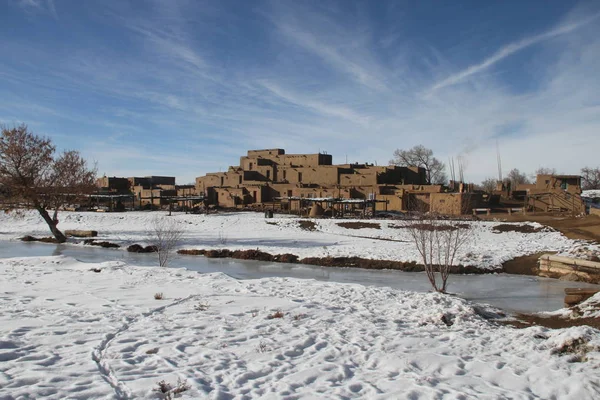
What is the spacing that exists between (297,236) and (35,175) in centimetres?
1675

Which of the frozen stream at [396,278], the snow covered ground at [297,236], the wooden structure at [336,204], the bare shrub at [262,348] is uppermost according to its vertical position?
the wooden structure at [336,204]

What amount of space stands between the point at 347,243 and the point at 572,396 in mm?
21284

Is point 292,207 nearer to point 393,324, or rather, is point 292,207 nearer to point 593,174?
point 393,324

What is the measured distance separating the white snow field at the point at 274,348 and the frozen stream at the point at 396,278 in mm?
3211

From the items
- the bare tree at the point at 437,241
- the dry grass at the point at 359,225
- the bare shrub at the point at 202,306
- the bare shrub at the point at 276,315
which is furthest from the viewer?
the dry grass at the point at 359,225

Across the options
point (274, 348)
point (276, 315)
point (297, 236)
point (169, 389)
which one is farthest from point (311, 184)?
point (169, 389)

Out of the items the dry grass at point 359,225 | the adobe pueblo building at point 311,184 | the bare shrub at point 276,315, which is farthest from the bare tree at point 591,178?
the bare shrub at point 276,315

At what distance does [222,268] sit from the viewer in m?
19.3

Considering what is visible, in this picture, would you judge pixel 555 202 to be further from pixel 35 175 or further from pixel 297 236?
pixel 35 175

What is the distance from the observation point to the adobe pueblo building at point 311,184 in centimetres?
4562

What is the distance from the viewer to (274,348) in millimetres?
7094

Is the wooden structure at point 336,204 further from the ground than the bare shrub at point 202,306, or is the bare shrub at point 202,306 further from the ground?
the wooden structure at point 336,204

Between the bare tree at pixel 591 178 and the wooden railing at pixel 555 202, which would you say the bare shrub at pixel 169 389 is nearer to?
the wooden railing at pixel 555 202

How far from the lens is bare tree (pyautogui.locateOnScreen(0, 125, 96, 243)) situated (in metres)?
27.5
